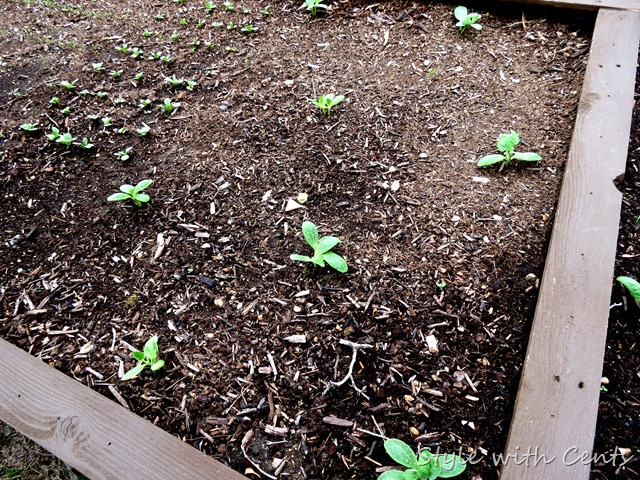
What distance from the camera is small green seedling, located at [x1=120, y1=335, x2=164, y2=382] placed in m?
1.34

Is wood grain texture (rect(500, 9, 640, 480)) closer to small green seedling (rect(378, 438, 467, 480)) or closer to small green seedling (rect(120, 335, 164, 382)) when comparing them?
small green seedling (rect(378, 438, 467, 480))

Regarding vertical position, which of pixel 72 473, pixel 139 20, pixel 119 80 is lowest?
pixel 72 473

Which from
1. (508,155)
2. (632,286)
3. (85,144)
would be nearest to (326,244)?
(508,155)

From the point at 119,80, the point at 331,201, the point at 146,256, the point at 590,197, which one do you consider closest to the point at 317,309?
the point at 331,201

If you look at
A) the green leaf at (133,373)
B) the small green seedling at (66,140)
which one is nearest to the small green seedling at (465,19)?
the small green seedling at (66,140)

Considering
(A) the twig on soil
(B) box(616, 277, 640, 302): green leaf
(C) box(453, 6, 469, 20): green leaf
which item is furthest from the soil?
(B) box(616, 277, 640, 302): green leaf

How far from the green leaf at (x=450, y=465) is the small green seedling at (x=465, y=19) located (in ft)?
7.46

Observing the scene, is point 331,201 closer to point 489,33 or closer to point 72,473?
point 72,473

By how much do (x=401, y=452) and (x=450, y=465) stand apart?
13 centimetres

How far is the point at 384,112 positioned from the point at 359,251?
84 centimetres

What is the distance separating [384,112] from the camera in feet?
6.96

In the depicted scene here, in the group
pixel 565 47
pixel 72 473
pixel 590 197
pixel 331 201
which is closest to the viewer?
pixel 72 473

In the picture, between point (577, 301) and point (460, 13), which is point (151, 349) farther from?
point (460, 13)

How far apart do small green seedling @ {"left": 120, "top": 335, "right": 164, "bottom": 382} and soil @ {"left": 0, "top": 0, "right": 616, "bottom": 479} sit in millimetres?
33
